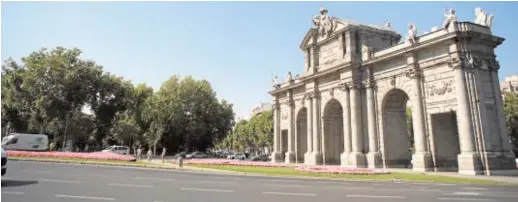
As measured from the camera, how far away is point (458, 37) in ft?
80.5

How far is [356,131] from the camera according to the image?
32.0 m

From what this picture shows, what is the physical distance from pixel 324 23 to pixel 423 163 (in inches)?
697

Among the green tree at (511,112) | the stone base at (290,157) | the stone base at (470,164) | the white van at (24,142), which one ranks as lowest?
the stone base at (470,164)

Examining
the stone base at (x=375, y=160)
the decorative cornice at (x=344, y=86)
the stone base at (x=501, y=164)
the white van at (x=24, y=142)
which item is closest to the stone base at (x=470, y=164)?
the stone base at (x=501, y=164)

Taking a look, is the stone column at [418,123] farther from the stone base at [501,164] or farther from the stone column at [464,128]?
the stone base at [501,164]

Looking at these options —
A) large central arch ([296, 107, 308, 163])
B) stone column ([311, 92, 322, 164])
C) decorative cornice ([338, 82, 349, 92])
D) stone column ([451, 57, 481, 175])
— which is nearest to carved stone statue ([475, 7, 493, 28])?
stone column ([451, 57, 481, 175])

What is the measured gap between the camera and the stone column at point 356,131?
31.3m

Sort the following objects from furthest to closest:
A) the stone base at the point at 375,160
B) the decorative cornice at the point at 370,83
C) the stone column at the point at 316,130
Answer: the stone column at the point at 316,130, the decorative cornice at the point at 370,83, the stone base at the point at 375,160

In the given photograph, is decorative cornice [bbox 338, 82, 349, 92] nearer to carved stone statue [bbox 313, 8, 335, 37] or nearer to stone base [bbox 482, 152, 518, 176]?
carved stone statue [bbox 313, 8, 335, 37]

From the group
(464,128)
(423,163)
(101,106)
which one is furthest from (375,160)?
(101,106)

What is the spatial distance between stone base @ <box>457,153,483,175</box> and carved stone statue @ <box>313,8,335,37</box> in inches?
713

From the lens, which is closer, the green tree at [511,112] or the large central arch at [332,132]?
the large central arch at [332,132]

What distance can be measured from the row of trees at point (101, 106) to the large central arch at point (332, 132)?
3003 cm

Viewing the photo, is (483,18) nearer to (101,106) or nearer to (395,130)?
(395,130)
